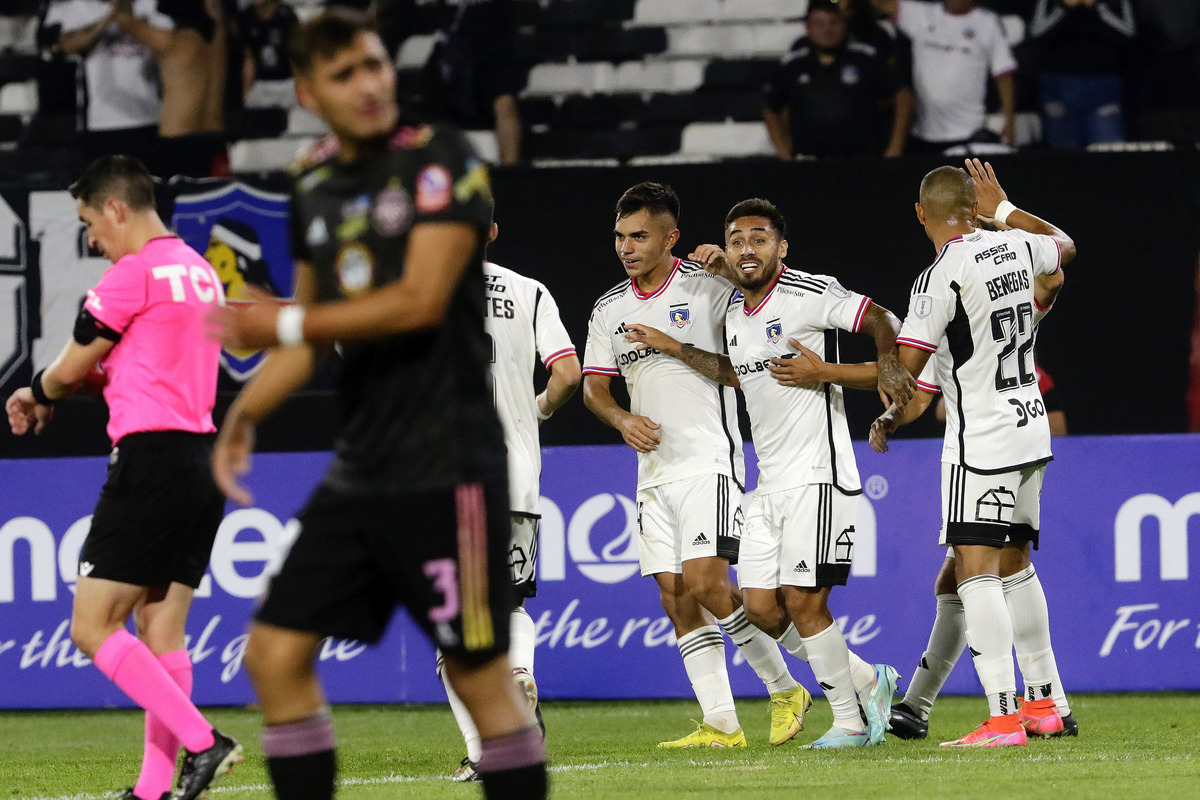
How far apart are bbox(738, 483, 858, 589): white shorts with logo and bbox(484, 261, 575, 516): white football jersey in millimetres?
966

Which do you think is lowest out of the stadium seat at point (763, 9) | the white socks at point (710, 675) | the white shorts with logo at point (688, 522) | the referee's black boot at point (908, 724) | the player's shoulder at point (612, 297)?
the referee's black boot at point (908, 724)

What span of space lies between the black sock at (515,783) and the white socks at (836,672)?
136 inches

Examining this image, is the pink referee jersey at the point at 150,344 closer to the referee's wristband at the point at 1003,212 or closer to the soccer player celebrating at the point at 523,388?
the soccer player celebrating at the point at 523,388

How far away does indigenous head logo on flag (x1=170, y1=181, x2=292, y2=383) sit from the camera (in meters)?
10.0

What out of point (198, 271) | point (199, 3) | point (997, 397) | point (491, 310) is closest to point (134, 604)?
point (198, 271)

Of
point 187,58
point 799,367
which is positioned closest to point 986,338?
point 799,367

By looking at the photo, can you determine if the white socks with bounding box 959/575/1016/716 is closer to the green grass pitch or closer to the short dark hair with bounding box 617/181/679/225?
the green grass pitch

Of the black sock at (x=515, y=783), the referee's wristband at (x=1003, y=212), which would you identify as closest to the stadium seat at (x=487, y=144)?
the referee's wristband at (x=1003, y=212)

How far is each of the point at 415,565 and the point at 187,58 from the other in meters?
9.67

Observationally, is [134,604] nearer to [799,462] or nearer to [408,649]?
[799,462]

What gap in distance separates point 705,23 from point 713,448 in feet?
23.5

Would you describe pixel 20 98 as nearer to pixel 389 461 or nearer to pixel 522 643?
pixel 522 643

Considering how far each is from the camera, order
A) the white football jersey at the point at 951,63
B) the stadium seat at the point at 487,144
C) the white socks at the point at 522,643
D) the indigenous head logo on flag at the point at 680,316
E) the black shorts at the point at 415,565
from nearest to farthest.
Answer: the black shorts at the point at 415,565
the white socks at the point at 522,643
the indigenous head logo on flag at the point at 680,316
the white football jersey at the point at 951,63
the stadium seat at the point at 487,144

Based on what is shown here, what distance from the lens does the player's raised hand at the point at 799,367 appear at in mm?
6438
